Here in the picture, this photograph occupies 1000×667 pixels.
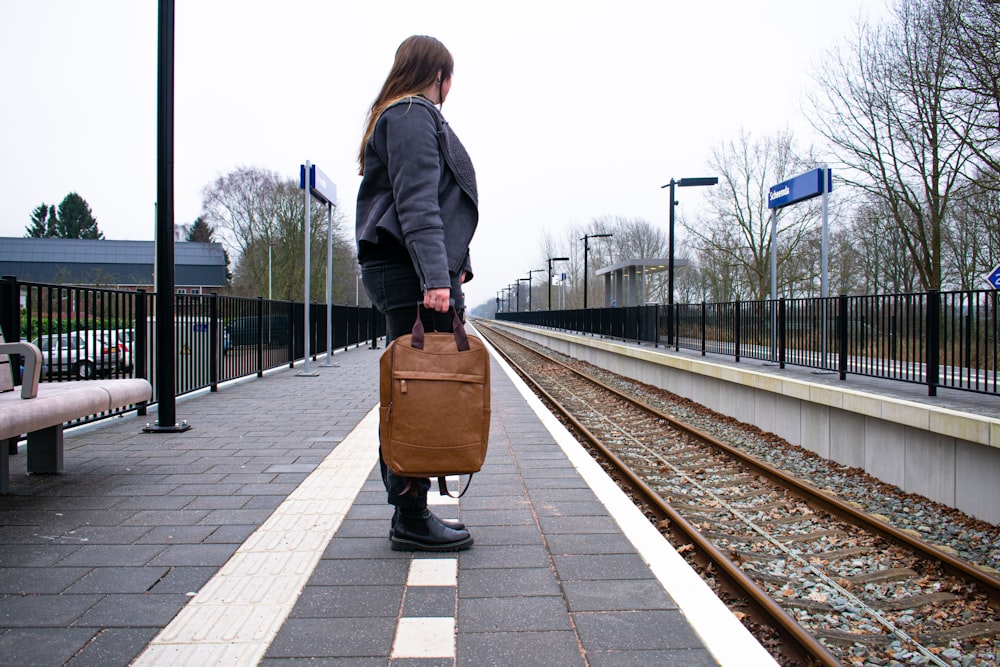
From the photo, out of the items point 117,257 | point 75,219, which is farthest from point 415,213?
point 75,219

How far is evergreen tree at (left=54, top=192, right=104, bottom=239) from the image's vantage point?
8850 centimetres

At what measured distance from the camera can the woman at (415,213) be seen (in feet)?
8.91

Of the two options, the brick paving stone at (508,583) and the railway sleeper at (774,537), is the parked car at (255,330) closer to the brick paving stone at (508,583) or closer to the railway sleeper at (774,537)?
the railway sleeper at (774,537)

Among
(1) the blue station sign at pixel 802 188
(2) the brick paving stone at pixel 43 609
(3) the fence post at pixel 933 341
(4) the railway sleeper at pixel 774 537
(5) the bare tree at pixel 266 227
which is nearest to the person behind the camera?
(2) the brick paving stone at pixel 43 609

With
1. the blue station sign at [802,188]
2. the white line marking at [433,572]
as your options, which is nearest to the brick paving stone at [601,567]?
the white line marking at [433,572]

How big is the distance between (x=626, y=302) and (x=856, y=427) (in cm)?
2426

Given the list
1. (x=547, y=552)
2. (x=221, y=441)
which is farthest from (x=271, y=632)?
(x=221, y=441)

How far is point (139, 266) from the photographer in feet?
202

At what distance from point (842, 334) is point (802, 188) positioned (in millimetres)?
6296

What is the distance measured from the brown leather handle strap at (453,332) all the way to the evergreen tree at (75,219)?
9999cm

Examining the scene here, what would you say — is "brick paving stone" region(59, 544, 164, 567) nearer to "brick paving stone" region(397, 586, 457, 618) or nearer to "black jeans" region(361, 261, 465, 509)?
"black jeans" region(361, 261, 465, 509)

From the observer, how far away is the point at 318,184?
1386cm

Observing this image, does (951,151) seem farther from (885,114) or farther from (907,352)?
(907,352)

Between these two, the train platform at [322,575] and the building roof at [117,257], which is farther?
the building roof at [117,257]
